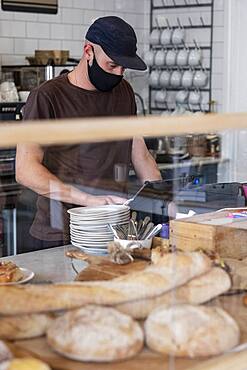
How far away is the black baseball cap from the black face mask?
8 centimetres

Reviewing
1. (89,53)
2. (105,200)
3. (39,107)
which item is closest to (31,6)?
(89,53)

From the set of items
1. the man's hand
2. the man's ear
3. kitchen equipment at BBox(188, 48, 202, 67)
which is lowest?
the man's hand

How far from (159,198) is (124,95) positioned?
897 mm

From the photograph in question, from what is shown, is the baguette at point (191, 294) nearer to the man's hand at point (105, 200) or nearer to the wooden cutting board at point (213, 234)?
the wooden cutting board at point (213, 234)

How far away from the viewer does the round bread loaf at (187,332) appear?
1.19m

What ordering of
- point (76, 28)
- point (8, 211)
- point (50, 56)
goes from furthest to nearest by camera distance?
point (76, 28), point (50, 56), point (8, 211)

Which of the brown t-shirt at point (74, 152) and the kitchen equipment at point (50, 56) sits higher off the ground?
the kitchen equipment at point (50, 56)

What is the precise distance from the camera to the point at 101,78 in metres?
2.74

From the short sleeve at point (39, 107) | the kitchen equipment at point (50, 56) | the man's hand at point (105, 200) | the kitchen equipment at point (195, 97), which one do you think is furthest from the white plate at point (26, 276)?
the kitchen equipment at point (195, 97)

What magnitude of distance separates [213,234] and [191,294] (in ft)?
1.55

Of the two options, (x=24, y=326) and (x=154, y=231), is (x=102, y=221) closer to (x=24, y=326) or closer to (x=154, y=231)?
(x=154, y=231)

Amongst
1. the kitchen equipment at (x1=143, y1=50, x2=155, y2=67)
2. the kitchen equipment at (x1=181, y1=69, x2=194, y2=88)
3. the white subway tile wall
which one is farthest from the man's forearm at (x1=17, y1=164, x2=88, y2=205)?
the kitchen equipment at (x1=143, y1=50, x2=155, y2=67)

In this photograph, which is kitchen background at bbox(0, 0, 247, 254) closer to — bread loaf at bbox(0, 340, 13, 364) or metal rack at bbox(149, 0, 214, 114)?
metal rack at bbox(149, 0, 214, 114)

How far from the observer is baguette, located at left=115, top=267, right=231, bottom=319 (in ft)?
4.03
